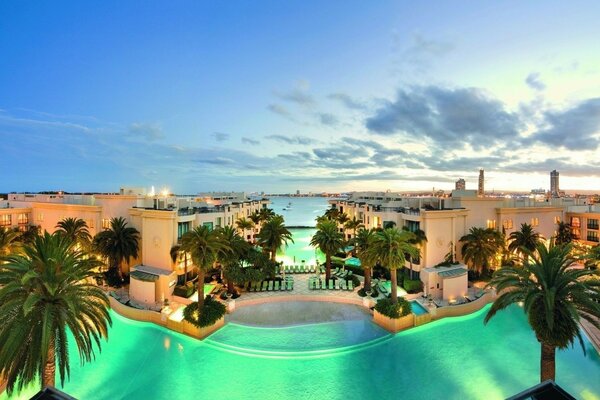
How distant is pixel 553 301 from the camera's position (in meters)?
10.8

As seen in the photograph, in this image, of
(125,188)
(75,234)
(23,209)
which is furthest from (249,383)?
(23,209)

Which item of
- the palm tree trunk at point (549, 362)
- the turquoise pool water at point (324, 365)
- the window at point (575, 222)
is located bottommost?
the turquoise pool water at point (324, 365)

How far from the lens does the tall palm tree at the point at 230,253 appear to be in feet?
77.2

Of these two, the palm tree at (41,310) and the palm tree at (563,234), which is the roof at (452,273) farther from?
the palm tree at (41,310)

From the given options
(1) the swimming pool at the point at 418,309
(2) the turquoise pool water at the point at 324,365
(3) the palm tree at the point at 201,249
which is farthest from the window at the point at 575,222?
(3) the palm tree at the point at 201,249

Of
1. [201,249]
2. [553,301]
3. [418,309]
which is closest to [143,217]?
[201,249]

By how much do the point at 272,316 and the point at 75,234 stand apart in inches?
876

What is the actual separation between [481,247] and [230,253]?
22709 mm

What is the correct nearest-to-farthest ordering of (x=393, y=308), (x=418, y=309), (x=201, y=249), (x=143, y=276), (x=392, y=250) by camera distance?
(x=393, y=308) < (x=201, y=249) < (x=392, y=250) < (x=418, y=309) < (x=143, y=276)

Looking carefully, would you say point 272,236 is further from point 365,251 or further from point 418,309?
point 418,309

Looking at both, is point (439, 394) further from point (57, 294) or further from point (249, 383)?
point (57, 294)

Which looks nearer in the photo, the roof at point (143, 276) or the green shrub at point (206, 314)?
the green shrub at point (206, 314)

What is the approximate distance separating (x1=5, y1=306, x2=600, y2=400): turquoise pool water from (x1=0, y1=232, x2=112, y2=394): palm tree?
5.45m

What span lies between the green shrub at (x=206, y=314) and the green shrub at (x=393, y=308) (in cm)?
1128
